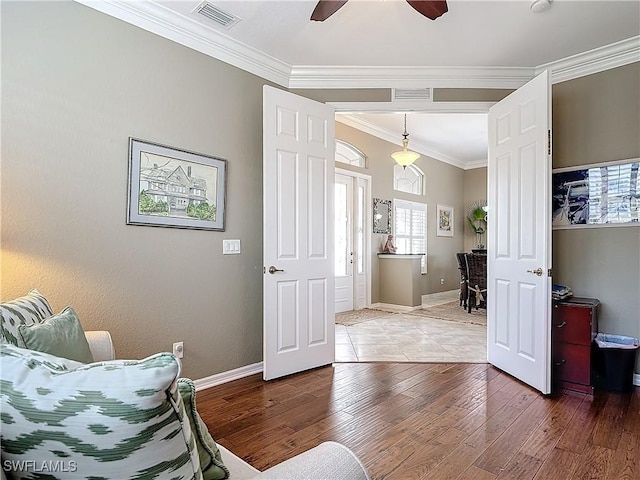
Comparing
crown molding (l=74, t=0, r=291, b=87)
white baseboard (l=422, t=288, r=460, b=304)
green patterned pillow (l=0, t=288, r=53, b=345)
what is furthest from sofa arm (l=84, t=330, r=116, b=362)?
white baseboard (l=422, t=288, r=460, b=304)

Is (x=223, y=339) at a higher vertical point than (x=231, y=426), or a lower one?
higher

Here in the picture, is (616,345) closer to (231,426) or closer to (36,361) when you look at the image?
(231,426)

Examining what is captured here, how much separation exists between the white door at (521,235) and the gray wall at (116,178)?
215 centimetres

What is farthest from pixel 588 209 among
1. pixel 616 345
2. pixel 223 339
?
pixel 223 339

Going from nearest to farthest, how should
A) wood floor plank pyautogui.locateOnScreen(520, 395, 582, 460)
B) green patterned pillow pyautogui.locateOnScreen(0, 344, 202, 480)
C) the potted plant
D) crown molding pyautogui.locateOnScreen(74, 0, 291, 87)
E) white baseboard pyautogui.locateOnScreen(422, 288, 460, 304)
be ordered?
green patterned pillow pyautogui.locateOnScreen(0, 344, 202, 480) → wood floor plank pyautogui.locateOnScreen(520, 395, 582, 460) → crown molding pyautogui.locateOnScreen(74, 0, 291, 87) → white baseboard pyautogui.locateOnScreen(422, 288, 460, 304) → the potted plant

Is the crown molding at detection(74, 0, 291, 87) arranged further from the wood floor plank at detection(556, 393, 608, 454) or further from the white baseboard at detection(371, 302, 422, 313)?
the white baseboard at detection(371, 302, 422, 313)

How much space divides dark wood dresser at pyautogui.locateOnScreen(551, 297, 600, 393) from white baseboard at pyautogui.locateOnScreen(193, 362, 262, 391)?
241 centimetres

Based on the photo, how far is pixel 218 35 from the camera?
2.90 metres

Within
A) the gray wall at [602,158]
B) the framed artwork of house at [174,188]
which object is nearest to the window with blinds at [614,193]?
the gray wall at [602,158]

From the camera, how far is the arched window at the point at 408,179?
23.3ft

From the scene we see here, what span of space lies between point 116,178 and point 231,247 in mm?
996

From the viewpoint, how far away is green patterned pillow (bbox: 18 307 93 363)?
3.75 ft

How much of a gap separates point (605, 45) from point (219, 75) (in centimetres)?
312

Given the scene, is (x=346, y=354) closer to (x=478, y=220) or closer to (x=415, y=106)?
(x=415, y=106)
